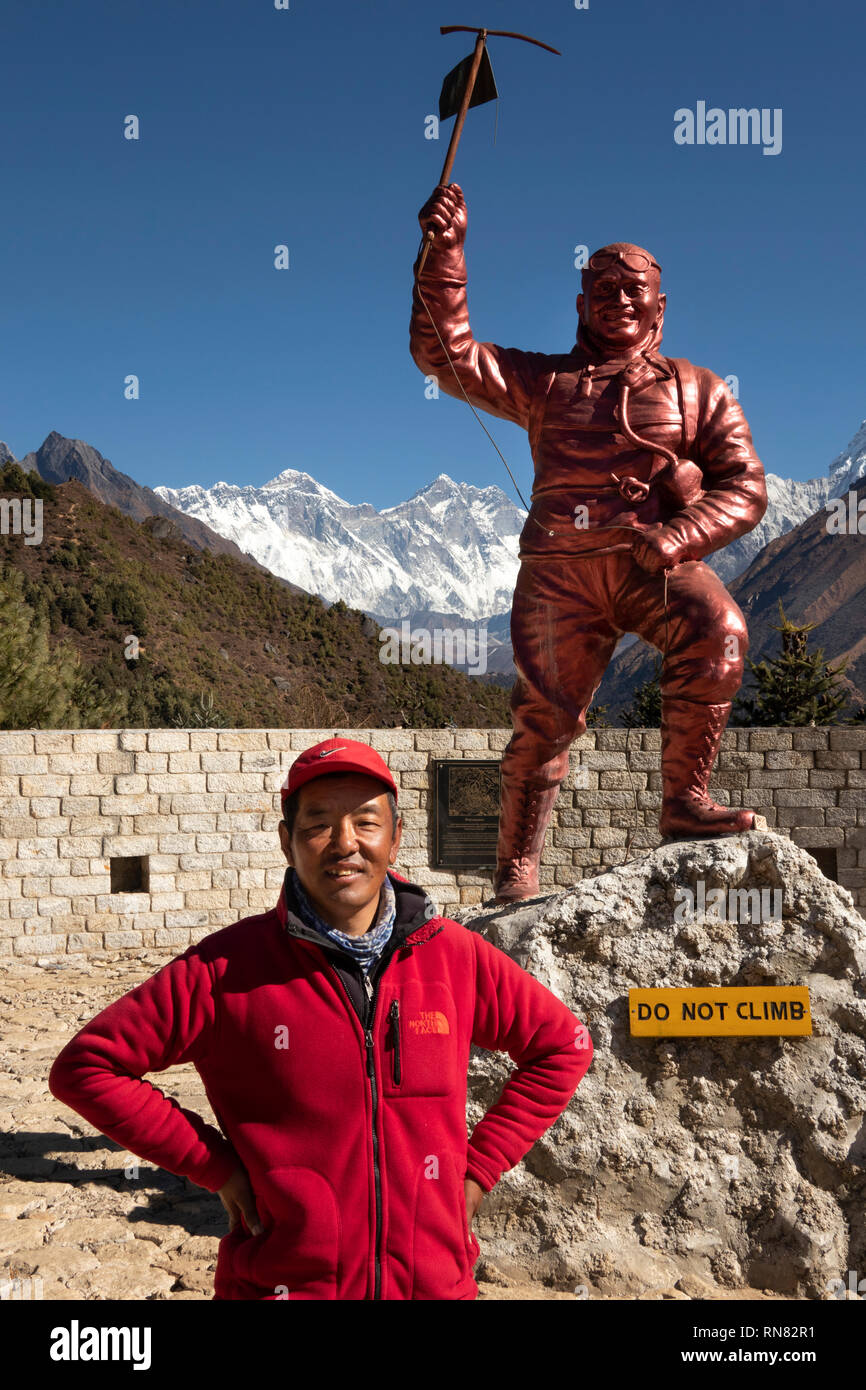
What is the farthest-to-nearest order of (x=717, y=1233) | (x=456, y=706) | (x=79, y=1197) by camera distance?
(x=456, y=706) → (x=79, y=1197) → (x=717, y=1233)

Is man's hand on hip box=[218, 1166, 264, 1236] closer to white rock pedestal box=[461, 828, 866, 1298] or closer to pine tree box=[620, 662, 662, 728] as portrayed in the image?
white rock pedestal box=[461, 828, 866, 1298]

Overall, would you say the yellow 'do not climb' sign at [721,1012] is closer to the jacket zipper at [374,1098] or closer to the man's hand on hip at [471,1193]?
the man's hand on hip at [471,1193]

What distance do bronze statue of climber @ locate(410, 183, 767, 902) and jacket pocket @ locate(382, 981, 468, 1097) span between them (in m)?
1.51

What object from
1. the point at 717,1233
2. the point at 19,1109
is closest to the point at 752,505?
the point at 717,1233

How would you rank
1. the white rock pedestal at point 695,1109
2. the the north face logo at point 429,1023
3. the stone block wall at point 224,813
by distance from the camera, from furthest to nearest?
the stone block wall at point 224,813
the white rock pedestal at point 695,1109
the the north face logo at point 429,1023

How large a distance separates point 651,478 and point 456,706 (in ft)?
92.0

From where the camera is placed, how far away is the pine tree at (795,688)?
47.1ft

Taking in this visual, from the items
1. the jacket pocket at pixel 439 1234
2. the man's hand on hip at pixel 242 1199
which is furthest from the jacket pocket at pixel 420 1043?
the man's hand on hip at pixel 242 1199

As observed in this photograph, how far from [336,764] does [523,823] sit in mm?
1805

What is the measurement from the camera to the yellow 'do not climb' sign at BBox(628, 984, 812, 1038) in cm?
288

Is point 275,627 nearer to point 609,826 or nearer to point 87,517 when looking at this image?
point 87,517

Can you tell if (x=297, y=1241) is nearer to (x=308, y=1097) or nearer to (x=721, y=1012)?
(x=308, y=1097)

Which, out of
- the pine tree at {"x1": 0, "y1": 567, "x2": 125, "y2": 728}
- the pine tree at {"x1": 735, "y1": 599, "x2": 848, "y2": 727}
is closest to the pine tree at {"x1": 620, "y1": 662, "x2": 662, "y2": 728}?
the pine tree at {"x1": 735, "y1": 599, "x2": 848, "y2": 727}
